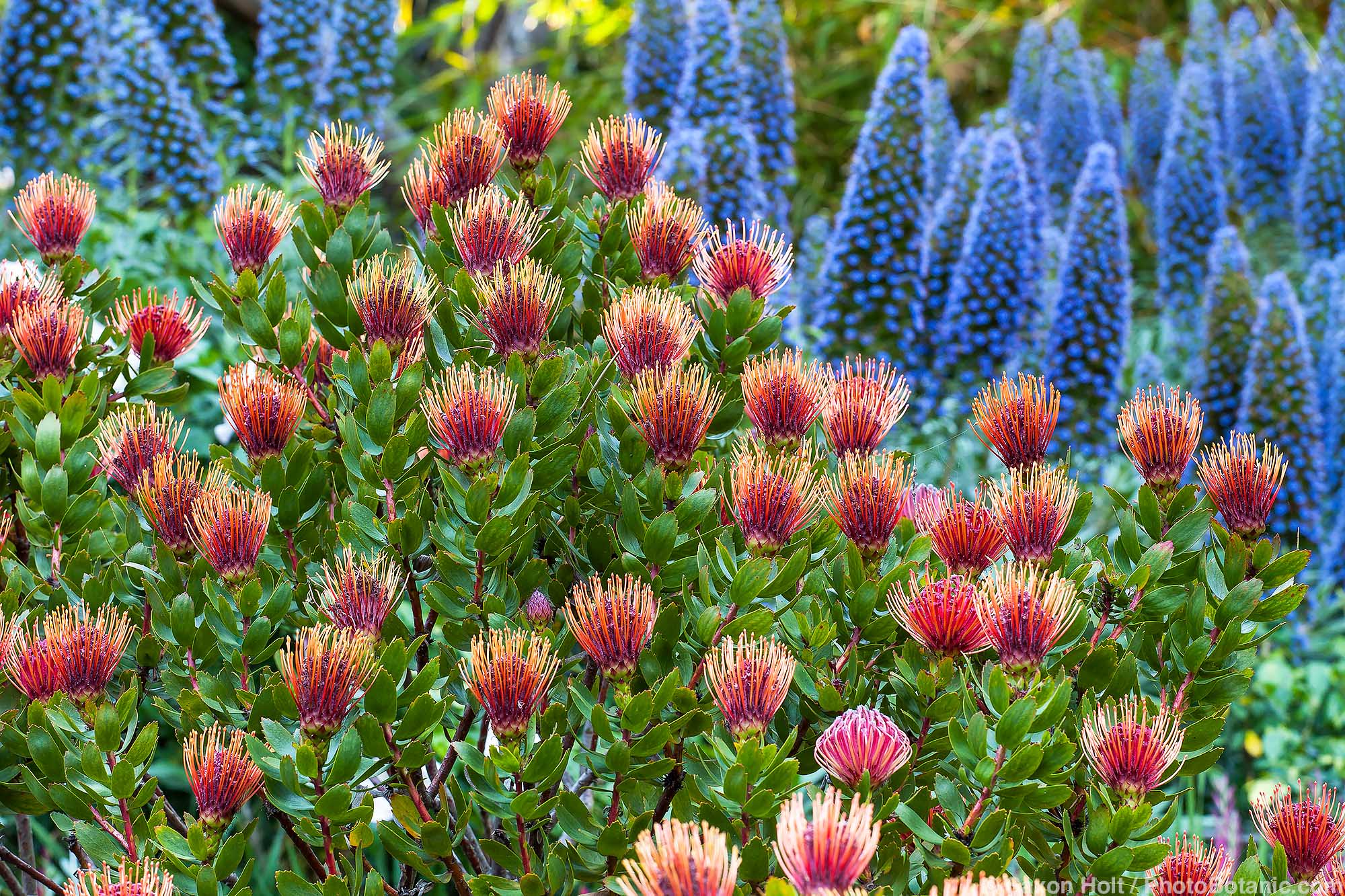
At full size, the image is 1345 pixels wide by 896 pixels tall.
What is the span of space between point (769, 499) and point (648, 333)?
259 millimetres

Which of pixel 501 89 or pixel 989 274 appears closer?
pixel 501 89

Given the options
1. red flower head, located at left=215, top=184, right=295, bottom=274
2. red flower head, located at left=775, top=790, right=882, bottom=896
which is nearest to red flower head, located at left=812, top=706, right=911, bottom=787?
red flower head, located at left=775, top=790, right=882, bottom=896

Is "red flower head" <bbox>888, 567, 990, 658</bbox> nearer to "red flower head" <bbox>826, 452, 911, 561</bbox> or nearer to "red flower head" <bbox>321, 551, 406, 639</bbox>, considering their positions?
"red flower head" <bbox>826, 452, 911, 561</bbox>

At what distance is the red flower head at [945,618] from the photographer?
3.62 ft

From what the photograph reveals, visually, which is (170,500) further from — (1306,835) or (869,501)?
(1306,835)

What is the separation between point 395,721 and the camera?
3.80ft

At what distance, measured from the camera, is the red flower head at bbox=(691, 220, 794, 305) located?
1.45 m

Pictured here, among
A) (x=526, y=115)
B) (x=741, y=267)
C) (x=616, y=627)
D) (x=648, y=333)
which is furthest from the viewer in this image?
(x=526, y=115)

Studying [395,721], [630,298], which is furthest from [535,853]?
[630,298]

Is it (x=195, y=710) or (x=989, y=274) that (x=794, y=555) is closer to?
(x=195, y=710)

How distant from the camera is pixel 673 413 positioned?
1.25m

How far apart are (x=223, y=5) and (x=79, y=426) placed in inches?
223

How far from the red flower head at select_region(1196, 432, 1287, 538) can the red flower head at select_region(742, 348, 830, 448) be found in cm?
44

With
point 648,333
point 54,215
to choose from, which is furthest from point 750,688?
point 54,215
